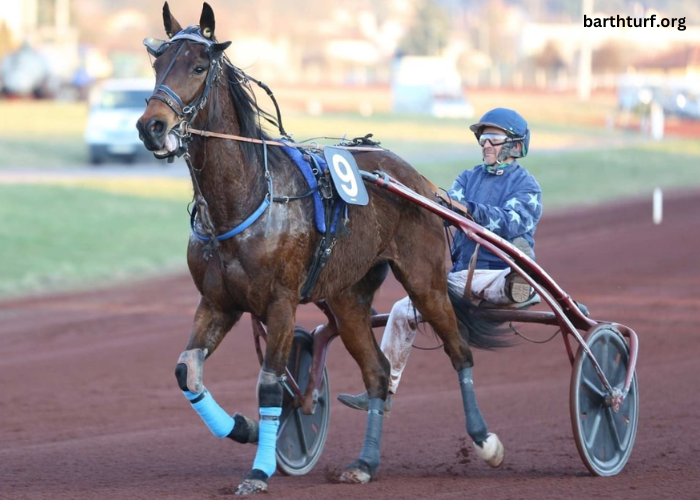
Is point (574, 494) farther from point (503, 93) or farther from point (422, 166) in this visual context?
point (503, 93)

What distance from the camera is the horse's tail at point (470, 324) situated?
545cm

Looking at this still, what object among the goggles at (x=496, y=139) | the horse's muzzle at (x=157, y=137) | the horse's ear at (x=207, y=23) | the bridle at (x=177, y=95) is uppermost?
the horse's ear at (x=207, y=23)

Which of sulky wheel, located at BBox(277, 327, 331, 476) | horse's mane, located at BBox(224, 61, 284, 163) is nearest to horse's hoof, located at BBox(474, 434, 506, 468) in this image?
sulky wheel, located at BBox(277, 327, 331, 476)

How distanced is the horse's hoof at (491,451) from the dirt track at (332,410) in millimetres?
106

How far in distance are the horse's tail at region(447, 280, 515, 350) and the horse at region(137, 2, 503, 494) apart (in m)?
0.62

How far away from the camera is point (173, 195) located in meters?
17.2

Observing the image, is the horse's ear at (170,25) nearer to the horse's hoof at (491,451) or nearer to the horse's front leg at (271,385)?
the horse's front leg at (271,385)

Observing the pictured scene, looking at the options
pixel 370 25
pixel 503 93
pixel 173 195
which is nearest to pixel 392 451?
pixel 173 195

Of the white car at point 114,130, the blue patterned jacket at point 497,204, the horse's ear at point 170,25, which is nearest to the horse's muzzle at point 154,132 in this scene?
the horse's ear at point 170,25

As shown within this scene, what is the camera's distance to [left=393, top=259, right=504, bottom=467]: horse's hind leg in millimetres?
5035

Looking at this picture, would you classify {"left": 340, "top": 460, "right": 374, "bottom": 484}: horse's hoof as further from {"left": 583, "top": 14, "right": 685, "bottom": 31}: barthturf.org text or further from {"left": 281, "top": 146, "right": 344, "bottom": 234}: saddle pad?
{"left": 583, "top": 14, "right": 685, "bottom": 31}: barthturf.org text

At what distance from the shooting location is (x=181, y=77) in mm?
4207

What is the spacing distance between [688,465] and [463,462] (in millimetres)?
1062

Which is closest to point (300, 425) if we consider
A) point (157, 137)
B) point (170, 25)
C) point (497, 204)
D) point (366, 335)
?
point (366, 335)
